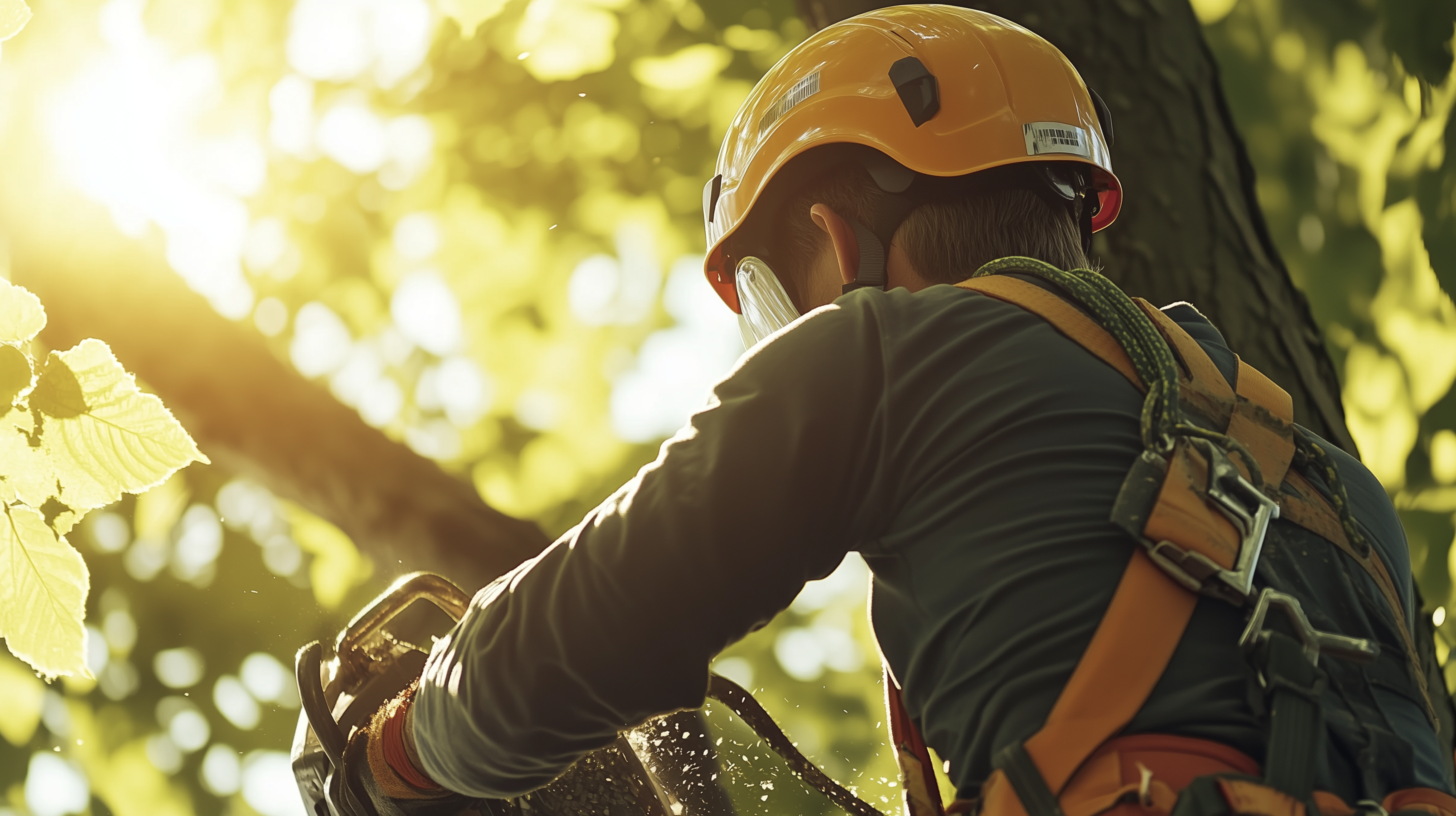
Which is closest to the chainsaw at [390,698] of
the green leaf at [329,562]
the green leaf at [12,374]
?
the green leaf at [12,374]

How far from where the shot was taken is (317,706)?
1695 millimetres

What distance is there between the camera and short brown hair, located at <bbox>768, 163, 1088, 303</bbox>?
5.75ft

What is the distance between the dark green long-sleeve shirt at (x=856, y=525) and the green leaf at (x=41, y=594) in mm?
767

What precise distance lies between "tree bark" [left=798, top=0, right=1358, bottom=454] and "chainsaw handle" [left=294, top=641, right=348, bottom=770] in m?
1.99

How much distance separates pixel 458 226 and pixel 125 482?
4033 mm

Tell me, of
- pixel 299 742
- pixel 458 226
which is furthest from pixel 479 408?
pixel 299 742

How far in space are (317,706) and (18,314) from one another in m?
0.77

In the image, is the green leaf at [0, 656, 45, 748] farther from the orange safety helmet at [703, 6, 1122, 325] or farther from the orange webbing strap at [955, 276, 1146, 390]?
the orange webbing strap at [955, 276, 1146, 390]

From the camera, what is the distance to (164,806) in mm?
4965

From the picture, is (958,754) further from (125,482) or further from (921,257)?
(125,482)

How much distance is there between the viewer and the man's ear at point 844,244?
1.80m

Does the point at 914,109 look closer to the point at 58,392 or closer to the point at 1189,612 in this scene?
the point at 1189,612

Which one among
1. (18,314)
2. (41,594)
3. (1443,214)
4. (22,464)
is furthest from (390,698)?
(1443,214)

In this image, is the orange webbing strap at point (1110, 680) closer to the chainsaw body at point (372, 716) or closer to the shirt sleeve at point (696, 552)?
the shirt sleeve at point (696, 552)
